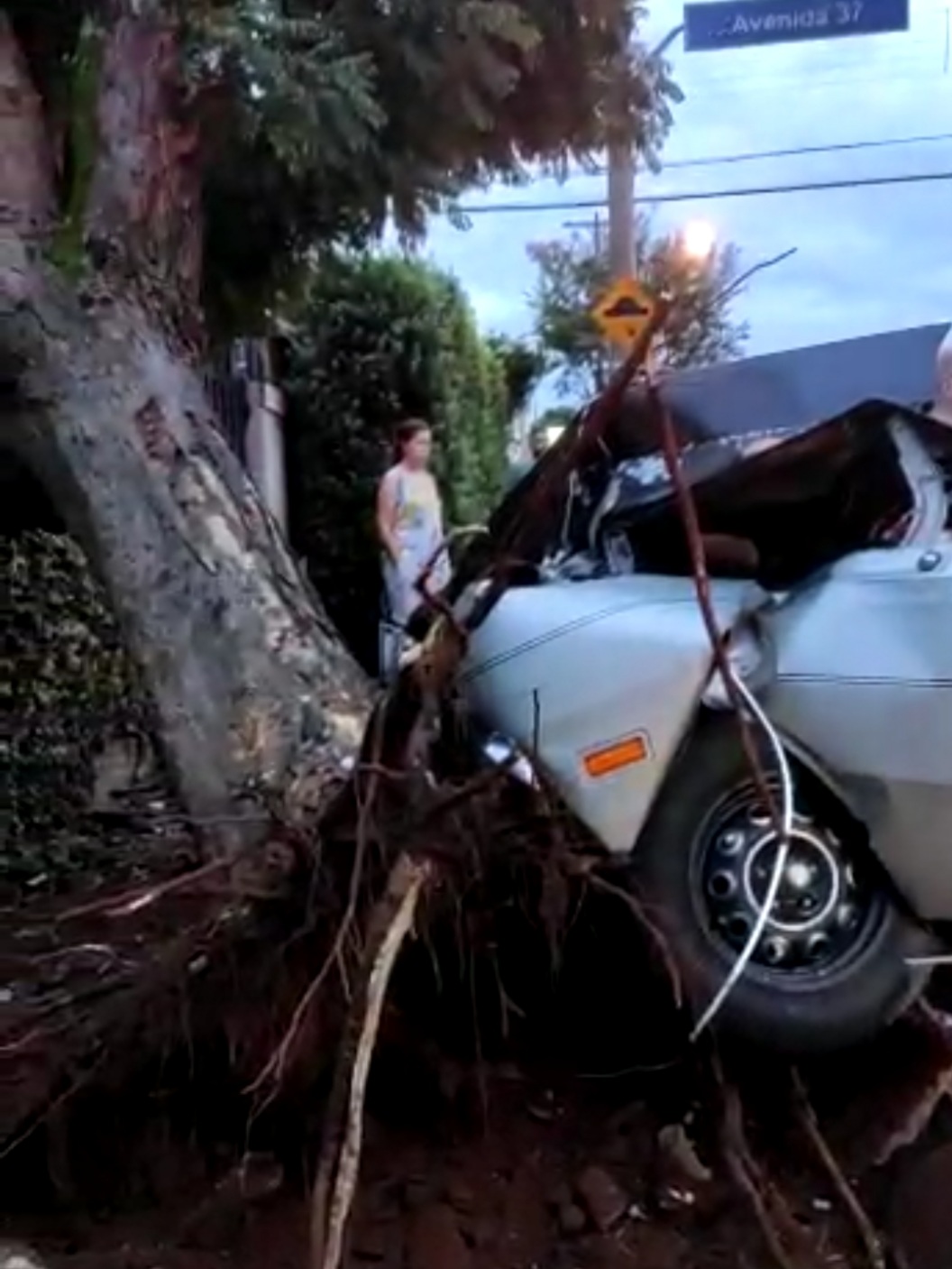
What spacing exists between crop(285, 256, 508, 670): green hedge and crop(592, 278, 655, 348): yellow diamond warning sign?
968 centimetres

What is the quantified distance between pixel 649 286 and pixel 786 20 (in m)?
10.3

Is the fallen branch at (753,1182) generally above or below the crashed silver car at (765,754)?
below

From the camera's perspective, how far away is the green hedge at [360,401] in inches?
567

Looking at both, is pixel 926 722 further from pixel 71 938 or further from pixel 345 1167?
pixel 71 938

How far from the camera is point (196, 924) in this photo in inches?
161

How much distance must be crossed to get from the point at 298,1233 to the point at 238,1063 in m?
0.36

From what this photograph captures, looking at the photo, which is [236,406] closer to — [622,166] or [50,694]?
[622,166]

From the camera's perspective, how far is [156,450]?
5922mm

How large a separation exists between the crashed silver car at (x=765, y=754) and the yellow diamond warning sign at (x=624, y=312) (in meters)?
0.23

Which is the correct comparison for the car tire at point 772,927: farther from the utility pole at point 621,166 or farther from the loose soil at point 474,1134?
the utility pole at point 621,166

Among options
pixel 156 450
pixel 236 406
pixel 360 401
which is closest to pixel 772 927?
pixel 156 450

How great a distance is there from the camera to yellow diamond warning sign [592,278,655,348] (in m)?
3.47

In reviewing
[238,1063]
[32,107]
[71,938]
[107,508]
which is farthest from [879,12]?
[238,1063]

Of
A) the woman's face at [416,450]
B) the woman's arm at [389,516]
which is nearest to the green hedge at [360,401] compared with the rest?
the woman's face at [416,450]
